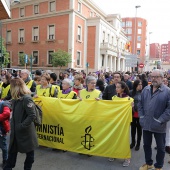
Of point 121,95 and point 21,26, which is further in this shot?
point 21,26

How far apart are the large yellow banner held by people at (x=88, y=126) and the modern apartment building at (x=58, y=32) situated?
2918 centimetres

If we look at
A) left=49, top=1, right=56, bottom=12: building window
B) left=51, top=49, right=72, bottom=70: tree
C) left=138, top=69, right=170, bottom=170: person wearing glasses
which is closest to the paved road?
left=138, top=69, right=170, bottom=170: person wearing glasses

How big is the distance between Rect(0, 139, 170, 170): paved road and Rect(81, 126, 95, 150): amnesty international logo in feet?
0.91

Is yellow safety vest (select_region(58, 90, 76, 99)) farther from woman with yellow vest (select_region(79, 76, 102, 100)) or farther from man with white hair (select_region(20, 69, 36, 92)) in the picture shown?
man with white hair (select_region(20, 69, 36, 92))

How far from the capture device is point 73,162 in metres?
4.57

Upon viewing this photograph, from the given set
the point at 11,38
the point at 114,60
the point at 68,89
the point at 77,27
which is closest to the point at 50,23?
the point at 77,27

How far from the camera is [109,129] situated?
4625mm

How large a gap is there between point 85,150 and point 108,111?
99 cm

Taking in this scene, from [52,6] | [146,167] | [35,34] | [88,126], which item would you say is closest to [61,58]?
[35,34]

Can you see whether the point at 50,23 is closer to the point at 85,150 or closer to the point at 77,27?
the point at 77,27

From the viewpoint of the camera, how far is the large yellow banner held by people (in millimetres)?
4535

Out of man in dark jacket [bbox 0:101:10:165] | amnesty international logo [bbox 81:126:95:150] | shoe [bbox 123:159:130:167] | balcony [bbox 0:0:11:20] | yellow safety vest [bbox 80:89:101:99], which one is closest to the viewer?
man in dark jacket [bbox 0:101:10:165]

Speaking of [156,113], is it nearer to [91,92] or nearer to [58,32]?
[91,92]

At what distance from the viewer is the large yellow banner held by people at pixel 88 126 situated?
4535mm
